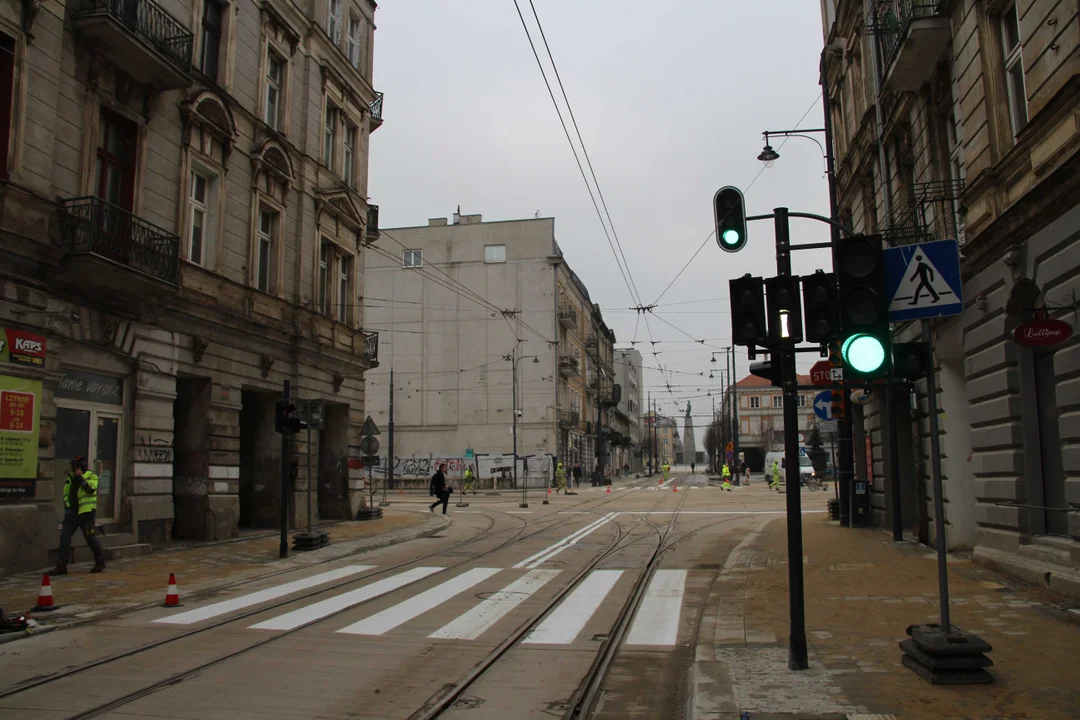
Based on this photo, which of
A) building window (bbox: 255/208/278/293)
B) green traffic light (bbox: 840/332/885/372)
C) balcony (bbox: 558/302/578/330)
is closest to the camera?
green traffic light (bbox: 840/332/885/372)

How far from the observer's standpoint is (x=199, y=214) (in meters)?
17.7

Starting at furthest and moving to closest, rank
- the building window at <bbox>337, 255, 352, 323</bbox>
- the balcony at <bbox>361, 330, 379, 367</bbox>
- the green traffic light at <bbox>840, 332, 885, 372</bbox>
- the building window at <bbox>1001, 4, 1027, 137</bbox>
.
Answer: the balcony at <bbox>361, 330, 379, 367</bbox> → the building window at <bbox>337, 255, 352, 323</bbox> → the building window at <bbox>1001, 4, 1027, 137</bbox> → the green traffic light at <bbox>840, 332, 885, 372</bbox>

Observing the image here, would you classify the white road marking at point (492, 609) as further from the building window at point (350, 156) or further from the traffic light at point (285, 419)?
the building window at point (350, 156)

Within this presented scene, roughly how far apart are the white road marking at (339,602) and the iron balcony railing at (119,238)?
689 cm

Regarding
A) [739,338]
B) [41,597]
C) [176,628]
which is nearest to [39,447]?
[41,597]

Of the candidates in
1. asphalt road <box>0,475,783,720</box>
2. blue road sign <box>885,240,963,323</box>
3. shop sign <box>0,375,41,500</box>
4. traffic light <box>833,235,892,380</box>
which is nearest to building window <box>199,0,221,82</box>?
shop sign <box>0,375,41,500</box>

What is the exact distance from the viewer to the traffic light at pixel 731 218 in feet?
25.6

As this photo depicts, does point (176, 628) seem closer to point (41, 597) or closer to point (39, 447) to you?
point (41, 597)

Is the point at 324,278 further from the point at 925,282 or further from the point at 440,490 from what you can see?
the point at 925,282

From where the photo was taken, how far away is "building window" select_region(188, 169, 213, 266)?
683 inches

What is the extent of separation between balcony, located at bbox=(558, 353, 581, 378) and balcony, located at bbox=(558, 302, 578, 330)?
2166mm

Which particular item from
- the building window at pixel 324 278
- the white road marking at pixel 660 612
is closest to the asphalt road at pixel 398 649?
the white road marking at pixel 660 612

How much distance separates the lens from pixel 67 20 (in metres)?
13.6

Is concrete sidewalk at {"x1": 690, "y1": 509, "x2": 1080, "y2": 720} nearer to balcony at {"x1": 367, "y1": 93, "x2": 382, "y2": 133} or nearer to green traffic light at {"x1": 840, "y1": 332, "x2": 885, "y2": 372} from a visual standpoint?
green traffic light at {"x1": 840, "y1": 332, "x2": 885, "y2": 372}
